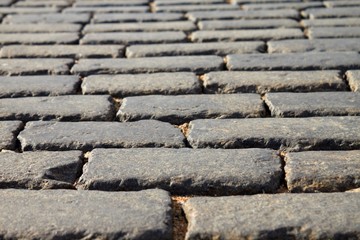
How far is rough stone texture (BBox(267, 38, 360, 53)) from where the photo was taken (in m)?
3.56

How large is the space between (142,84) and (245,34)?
43.7 inches

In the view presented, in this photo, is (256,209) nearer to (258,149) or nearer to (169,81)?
(258,149)

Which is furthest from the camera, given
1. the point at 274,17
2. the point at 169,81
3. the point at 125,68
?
the point at 274,17

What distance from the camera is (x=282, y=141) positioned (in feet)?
7.86

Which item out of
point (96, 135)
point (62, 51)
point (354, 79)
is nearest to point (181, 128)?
point (96, 135)

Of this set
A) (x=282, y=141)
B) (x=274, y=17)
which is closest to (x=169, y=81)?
A: (x=282, y=141)

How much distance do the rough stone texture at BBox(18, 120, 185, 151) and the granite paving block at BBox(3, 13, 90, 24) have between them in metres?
1.90

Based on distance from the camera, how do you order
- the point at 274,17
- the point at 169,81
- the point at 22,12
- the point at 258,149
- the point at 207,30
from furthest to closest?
1. the point at 22,12
2. the point at 274,17
3. the point at 207,30
4. the point at 169,81
5. the point at 258,149

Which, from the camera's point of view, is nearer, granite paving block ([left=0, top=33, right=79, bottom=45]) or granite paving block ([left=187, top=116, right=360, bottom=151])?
granite paving block ([left=187, top=116, right=360, bottom=151])

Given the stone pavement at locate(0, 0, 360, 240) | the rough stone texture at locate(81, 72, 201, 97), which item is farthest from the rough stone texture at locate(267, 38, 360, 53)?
the rough stone texture at locate(81, 72, 201, 97)

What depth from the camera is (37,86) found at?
3031mm

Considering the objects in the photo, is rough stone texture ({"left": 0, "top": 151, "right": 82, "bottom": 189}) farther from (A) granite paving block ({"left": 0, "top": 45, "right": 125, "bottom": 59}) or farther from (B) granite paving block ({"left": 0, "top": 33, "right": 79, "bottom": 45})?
(B) granite paving block ({"left": 0, "top": 33, "right": 79, "bottom": 45})

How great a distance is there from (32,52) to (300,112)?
173 cm

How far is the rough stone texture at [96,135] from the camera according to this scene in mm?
2414
